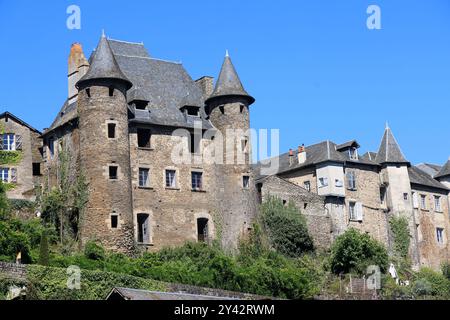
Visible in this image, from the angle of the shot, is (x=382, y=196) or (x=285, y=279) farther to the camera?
(x=382, y=196)

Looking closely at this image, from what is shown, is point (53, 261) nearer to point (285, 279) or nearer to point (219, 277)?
point (219, 277)

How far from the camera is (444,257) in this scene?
197 ft

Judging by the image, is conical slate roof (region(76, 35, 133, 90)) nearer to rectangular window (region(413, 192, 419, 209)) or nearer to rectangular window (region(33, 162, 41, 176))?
rectangular window (region(33, 162, 41, 176))

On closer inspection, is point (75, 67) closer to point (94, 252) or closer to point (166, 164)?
point (166, 164)

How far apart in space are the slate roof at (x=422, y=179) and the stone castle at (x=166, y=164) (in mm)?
5233

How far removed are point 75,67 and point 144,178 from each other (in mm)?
8294

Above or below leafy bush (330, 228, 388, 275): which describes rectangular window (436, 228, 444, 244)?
above

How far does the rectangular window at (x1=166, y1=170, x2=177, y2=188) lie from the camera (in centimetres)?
4731

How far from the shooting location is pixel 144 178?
4656 centimetres

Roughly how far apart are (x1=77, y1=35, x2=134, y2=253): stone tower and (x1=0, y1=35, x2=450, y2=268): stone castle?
0.05m

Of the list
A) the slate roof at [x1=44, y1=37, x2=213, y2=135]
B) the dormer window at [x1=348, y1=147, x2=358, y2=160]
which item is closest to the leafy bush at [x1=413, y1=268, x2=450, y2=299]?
the dormer window at [x1=348, y1=147, x2=358, y2=160]

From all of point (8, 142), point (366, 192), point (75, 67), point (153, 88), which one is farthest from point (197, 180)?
point (366, 192)

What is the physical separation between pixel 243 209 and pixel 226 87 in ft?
23.3
